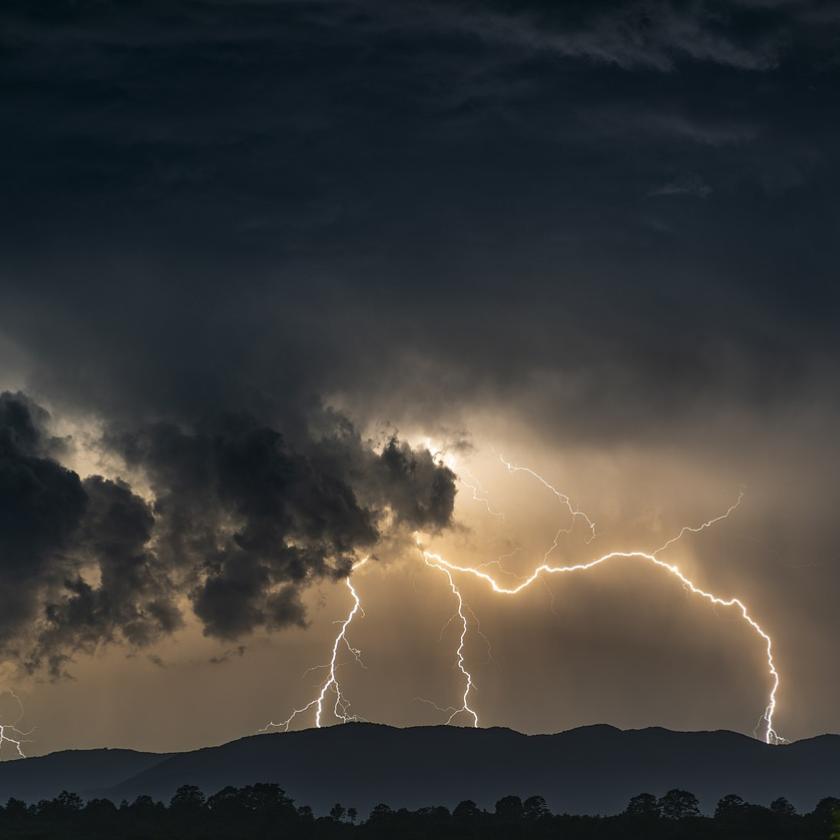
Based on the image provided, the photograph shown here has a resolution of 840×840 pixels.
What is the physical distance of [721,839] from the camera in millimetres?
199500

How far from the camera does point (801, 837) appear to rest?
642 ft

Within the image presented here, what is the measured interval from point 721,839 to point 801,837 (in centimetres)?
1220
